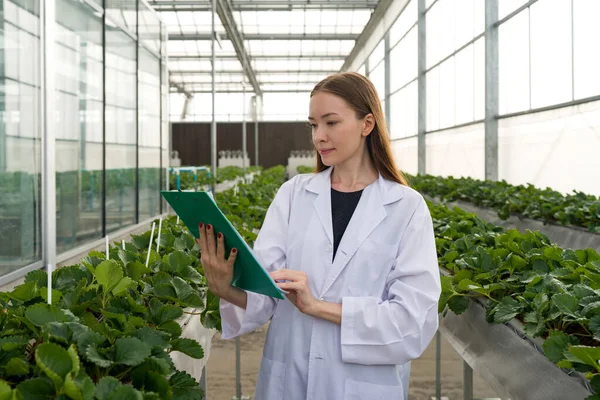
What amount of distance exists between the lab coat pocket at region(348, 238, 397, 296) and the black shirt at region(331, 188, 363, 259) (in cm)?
10

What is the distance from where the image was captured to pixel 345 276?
2.01 m

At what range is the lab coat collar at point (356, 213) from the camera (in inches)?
79.0

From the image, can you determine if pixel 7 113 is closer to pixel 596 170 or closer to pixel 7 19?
pixel 7 19

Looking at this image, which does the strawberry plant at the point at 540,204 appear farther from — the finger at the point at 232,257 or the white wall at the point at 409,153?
the white wall at the point at 409,153

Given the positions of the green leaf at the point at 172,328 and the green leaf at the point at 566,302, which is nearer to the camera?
the green leaf at the point at 172,328

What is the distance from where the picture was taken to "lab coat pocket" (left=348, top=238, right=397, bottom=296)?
79.0 inches

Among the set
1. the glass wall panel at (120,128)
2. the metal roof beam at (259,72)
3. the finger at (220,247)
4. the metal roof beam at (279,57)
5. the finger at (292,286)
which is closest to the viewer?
the finger at (220,247)

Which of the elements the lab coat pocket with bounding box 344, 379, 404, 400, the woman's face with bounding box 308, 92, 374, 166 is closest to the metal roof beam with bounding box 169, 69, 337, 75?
the woman's face with bounding box 308, 92, 374, 166

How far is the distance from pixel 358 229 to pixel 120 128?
6699mm

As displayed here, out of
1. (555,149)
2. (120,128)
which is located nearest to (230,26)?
(555,149)

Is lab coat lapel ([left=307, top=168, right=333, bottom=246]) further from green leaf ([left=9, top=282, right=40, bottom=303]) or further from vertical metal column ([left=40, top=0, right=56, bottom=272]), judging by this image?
vertical metal column ([left=40, top=0, right=56, bottom=272])

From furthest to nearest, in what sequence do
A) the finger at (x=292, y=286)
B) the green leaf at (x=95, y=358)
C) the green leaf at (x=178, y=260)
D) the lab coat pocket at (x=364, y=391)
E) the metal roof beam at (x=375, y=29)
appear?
the metal roof beam at (x=375, y=29) → the green leaf at (x=178, y=260) → the lab coat pocket at (x=364, y=391) → the finger at (x=292, y=286) → the green leaf at (x=95, y=358)

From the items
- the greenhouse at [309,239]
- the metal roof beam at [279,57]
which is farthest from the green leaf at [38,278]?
the metal roof beam at [279,57]

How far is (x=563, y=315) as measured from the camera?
236 cm
